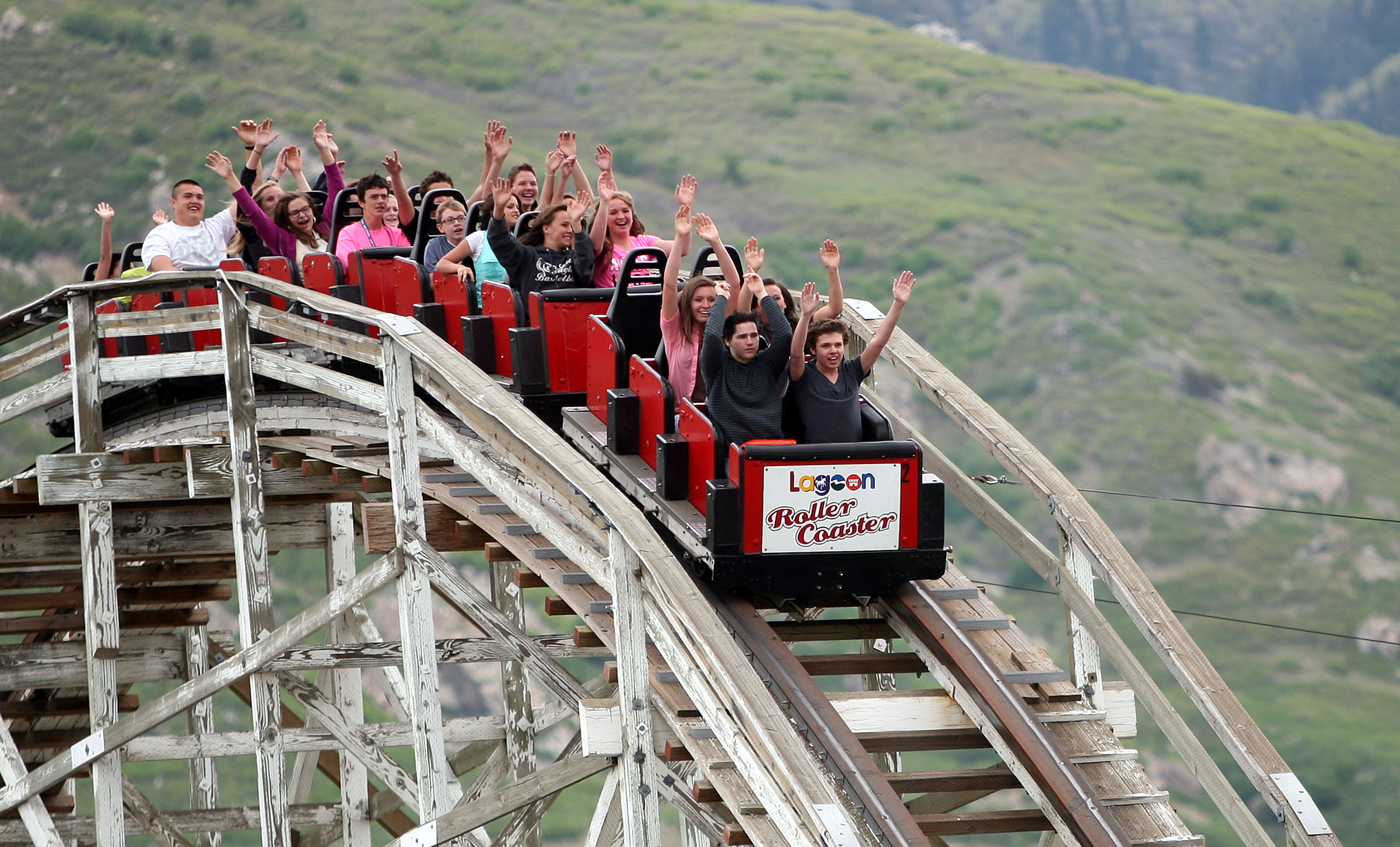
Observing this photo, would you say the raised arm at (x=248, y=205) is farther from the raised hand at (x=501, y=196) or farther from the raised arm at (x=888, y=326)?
the raised arm at (x=888, y=326)

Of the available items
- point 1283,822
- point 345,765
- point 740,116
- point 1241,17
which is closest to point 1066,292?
point 740,116

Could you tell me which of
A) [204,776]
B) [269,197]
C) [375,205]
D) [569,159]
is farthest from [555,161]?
[204,776]

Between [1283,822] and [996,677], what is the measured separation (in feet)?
4.18

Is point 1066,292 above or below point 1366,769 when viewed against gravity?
above

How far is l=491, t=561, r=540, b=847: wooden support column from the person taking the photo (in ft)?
40.1

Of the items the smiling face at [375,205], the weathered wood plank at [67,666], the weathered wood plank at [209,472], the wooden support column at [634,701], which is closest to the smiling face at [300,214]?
the smiling face at [375,205]

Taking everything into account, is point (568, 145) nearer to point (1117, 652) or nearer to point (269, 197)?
point (269, 197)

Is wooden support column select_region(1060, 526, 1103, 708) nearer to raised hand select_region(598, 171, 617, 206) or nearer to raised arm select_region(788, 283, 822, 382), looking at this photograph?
raised arm select_region(788, 283, 822, 382)

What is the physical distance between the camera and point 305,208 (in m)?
11.6

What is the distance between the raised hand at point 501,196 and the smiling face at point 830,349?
2.14m

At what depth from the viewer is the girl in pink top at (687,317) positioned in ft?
26.9

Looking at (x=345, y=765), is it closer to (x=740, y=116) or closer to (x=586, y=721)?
(x=586, y=721)

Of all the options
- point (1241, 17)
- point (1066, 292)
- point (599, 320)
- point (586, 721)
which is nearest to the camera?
point (586, 721)

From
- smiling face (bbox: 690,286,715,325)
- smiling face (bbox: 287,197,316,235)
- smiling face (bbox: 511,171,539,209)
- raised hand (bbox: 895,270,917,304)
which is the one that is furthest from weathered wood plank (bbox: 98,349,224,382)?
raised hand (bbox: 895,270,917,304)
